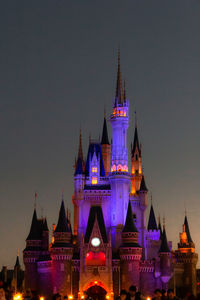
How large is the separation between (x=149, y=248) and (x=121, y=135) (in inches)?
654

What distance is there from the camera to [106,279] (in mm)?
82750

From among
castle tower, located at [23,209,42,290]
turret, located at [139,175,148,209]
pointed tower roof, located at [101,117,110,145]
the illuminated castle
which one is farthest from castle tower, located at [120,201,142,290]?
pointed tower roof, located at [101,117,110,145]

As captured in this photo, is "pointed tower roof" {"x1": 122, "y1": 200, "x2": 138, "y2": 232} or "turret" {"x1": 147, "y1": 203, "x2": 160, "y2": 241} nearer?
"pointed tower roof" {"x1": 122, "y1": 200, "x2": 138, "y2": 232}

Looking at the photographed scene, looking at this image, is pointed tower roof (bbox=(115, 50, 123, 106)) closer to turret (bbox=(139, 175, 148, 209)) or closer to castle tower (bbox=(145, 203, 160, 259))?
turret (bbox=(139, 175, 148, 209))

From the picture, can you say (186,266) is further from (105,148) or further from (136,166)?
(105,148)

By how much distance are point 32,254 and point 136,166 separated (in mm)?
21693

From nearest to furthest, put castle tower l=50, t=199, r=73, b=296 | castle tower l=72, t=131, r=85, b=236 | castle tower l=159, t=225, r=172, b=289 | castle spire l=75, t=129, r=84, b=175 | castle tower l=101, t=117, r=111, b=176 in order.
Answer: castle tower l=50, t=199, r=73, b=296, castle tower l=159, t=225, r=172, b=289, castle tower l=72, t=131, r=85, b=236, castle spire l=75, t=129, r=84, b=175, castle tower l=101, t=117, r=111, b=176

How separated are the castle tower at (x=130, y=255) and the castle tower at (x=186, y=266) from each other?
448 inches

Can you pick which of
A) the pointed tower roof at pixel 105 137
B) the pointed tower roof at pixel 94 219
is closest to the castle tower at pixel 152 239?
the pointed tower roof at pixel 94 219

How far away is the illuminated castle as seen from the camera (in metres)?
82.9

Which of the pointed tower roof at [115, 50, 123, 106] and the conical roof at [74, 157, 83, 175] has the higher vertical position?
the pointed tower roof at [115, 50, 123, 106]

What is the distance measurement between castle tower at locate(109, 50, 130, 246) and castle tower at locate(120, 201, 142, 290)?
2787 millimetres

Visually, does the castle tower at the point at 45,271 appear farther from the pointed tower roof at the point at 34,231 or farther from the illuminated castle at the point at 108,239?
the pointed tower roof at the point at 34,231

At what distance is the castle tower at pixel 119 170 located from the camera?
88.2 meters
